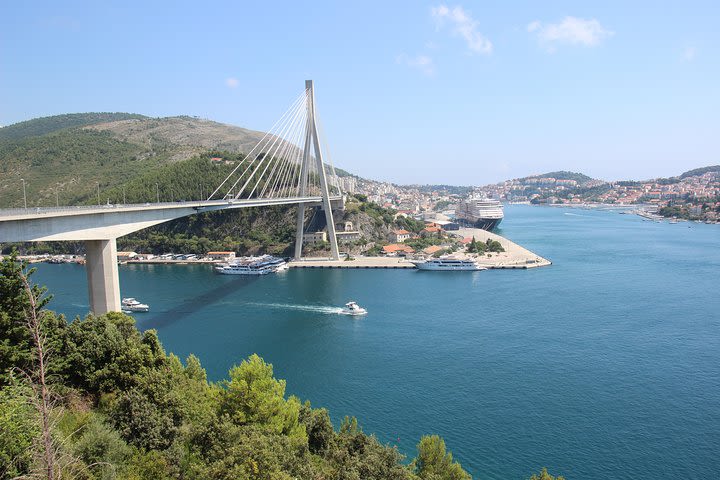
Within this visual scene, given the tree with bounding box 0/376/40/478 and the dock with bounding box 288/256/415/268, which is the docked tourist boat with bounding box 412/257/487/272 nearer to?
the dock with bounding box 288/256/415/268

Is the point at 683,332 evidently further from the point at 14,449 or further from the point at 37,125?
the point at 37,125

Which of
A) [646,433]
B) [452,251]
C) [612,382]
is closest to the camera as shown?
[646,433]

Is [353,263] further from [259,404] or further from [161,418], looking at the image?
[161,418]

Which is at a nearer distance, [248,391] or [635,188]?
[248,391]

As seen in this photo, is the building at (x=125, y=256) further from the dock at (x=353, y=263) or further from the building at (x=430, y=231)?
the building at (x=430, y=231)

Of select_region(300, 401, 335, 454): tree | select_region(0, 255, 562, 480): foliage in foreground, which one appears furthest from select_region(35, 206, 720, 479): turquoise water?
select_region(0, 255, 562, 480): foliage in foreground

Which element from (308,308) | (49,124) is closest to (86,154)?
(49,124)

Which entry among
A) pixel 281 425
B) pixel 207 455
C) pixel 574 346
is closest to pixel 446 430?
pixel 281 425
